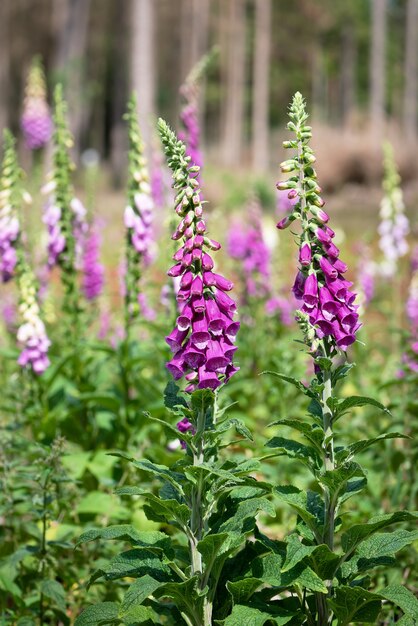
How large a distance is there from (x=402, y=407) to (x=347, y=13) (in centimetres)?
4398

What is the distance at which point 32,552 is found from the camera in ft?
9.33

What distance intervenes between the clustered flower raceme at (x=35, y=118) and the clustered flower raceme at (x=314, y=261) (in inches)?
211

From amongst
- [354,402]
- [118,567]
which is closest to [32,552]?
[118,567]

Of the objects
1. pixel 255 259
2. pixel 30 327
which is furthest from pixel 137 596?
pixel 255 259

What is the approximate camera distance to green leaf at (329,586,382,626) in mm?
2076

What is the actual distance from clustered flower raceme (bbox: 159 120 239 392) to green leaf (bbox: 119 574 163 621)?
540mm

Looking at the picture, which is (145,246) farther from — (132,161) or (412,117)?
(412,117)

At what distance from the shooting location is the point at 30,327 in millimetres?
3863

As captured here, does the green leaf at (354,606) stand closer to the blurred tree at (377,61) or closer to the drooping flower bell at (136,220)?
the drooping flower bell at (136,220)

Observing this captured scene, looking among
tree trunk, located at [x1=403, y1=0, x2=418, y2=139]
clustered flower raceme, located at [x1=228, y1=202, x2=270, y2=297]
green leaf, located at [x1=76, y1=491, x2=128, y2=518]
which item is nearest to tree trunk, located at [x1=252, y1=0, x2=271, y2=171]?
tree trunk, located at [x1=403, y1=0, x2=418, y2=139]

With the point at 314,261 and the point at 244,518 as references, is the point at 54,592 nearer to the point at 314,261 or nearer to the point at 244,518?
the point at 244,518

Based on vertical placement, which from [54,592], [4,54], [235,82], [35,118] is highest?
[4,54]

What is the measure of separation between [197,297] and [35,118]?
582 cm

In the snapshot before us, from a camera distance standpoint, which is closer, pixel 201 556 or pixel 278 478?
pixel 201 556
